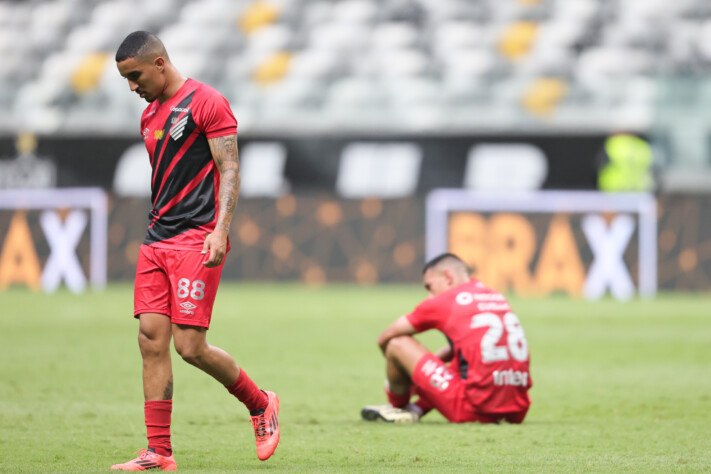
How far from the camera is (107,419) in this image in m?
6.08

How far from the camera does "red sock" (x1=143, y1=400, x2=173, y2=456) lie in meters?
4.52

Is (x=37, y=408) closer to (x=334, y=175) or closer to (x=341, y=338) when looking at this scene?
(x=341, y=338)

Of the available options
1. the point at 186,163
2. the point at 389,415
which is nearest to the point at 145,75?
the point at 186,163

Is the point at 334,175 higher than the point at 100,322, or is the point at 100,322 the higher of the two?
the point at 334,175

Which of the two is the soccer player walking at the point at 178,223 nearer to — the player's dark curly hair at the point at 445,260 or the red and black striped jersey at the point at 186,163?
the red and black striped jersey at the point at 186,163

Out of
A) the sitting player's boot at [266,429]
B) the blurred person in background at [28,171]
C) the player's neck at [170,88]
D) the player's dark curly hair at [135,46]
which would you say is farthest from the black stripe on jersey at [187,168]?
the blurred person in background at [28,171]

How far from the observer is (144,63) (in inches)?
180

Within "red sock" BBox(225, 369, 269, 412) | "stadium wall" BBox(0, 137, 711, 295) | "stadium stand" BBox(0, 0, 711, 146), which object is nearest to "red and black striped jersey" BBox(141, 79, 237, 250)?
"red sock" BBox(225, 369, 269, 412)

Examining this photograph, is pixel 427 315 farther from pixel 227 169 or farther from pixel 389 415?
pixel 227 169

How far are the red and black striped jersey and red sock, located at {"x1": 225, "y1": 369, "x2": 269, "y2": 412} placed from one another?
0.60 metres

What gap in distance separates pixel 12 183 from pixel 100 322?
7.68 meters

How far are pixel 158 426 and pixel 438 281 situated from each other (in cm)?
208

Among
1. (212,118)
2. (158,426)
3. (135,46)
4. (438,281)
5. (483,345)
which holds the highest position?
(135,46)

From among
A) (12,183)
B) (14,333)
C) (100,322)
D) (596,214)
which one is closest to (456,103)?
(596,214)
